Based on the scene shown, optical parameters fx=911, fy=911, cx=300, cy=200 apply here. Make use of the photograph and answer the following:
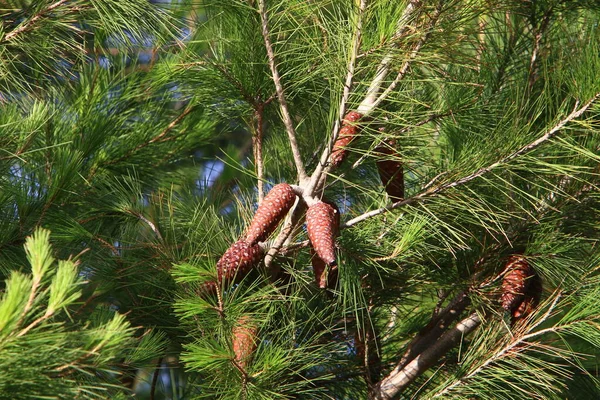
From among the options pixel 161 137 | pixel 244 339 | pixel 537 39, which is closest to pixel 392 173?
pixel 244 339

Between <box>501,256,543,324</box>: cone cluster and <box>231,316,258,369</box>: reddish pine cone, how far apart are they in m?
0.47

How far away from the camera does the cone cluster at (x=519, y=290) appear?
1.63m

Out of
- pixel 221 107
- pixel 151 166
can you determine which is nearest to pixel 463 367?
pixel 221 107

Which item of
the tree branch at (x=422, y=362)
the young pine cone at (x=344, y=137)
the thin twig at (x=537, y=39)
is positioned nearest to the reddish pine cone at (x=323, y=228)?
the young pine cone at (x=344, y=137)

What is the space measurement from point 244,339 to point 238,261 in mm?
133

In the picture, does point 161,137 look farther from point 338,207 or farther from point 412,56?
point 412,56

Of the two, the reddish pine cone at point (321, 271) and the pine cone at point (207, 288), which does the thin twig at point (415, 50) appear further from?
the pine cone at point (207, 288)

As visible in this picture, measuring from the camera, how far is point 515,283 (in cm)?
164

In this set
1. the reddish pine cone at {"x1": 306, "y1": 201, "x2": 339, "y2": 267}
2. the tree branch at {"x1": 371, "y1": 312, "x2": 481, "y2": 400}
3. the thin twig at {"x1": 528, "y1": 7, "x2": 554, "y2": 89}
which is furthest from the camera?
the thin twig at {"x1": 528, "y1": 7, "x2": 554, "y2": 89}

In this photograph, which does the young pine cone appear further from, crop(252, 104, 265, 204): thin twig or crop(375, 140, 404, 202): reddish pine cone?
crop(252, 104, 265, 204): thin twig

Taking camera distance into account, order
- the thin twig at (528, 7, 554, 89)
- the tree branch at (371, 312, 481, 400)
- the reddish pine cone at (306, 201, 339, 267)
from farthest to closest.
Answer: the thin twig at (528, 7, 554, 89) < the tree branch at (371, 312, 481, 400) < the reddish pine cone at (306, 201, 339, 267)

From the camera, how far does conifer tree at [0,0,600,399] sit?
4.79ft

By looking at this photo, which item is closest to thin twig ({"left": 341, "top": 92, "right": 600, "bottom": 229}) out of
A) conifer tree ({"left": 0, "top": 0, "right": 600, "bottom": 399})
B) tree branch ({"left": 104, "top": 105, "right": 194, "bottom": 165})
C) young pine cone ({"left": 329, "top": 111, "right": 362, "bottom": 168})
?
conifer tree ({"left": 0, "top": 0, "right": 600, "bottom": 399})

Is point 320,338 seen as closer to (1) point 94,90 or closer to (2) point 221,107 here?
(2) point 221,107
